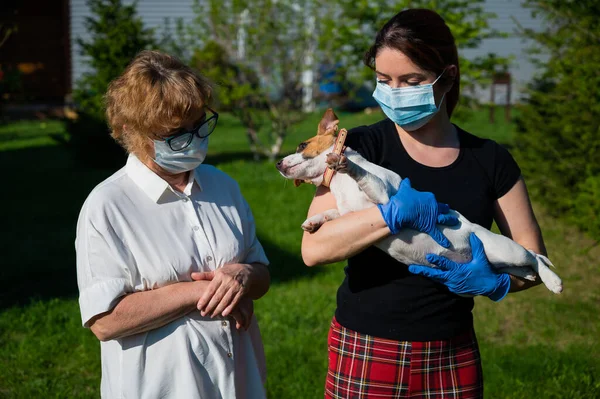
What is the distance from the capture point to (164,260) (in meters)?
2.46

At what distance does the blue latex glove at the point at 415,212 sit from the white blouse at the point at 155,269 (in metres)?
0.70

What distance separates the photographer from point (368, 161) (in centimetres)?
245

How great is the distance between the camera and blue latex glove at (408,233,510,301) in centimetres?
240

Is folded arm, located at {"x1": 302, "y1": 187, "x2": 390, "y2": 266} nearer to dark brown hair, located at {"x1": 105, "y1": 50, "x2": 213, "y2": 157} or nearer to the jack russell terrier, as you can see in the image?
the jack russell terrier

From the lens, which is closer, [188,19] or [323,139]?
[323,139]

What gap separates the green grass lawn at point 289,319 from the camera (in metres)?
4.80

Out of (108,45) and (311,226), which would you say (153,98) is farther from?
(108,45)

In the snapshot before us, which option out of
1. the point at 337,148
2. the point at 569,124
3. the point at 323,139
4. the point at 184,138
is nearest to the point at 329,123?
the point at 323,139

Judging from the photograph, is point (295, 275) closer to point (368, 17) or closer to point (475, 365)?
point (475, 365)

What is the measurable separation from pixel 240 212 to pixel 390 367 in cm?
88

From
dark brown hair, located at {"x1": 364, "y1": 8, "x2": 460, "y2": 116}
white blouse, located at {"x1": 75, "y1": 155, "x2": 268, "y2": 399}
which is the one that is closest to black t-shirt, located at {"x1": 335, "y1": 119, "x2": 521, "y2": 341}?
dark brown hair, located at {"x1": 364, "y1": 8, "x2": 460, "y2": 116}

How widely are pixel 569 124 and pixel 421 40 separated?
6407 millimetres

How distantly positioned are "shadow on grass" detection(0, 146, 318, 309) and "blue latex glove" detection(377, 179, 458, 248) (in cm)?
467

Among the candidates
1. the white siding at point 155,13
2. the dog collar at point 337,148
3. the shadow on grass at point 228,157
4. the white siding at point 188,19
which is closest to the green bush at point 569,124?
the dog collar at point 337,148
